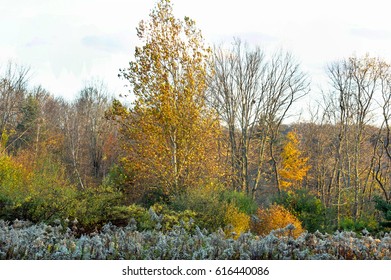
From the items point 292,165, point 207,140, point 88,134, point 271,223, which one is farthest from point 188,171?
point 88,134

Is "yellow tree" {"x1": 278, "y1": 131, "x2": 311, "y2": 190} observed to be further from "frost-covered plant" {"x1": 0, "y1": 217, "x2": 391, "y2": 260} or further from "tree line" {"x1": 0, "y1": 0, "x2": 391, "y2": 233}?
"frost-covered plant" {"x1": 0, "y1": 217, "x2": 391, "y2": 260}

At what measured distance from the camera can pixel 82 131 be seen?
3017 centimetres

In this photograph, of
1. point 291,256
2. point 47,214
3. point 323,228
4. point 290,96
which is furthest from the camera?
point 290,96

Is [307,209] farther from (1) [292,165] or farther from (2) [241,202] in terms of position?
(1) [292,165]

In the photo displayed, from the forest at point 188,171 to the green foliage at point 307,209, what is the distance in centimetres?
3

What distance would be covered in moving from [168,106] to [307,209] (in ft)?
16.7

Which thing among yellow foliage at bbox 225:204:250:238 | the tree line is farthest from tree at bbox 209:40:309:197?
yellow foliage at bbox 225:204:250:238

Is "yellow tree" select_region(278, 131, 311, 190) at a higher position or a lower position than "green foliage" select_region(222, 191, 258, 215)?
higher

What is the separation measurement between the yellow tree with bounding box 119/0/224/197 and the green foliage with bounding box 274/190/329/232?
291 centimetres

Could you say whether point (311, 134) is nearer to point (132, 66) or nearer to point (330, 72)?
point (330, 72)

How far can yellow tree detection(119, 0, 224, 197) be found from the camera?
14289mm

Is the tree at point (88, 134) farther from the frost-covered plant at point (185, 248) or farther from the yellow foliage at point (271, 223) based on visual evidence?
the frost-covered plant at point (185, 248)

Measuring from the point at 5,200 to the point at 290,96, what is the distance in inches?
536
